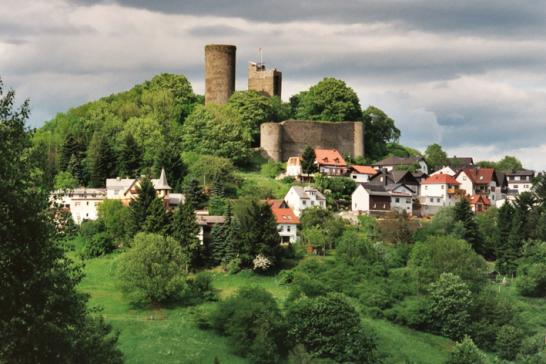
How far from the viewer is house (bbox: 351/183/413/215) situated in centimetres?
7219

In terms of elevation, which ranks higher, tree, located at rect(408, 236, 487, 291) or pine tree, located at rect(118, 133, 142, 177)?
pine tree, located at rect(118, 133, 142, 177)

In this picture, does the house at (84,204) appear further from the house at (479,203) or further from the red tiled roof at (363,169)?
the house at (479,203)

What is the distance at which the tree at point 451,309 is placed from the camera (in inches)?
2159

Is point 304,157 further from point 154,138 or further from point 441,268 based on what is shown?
point 441,268

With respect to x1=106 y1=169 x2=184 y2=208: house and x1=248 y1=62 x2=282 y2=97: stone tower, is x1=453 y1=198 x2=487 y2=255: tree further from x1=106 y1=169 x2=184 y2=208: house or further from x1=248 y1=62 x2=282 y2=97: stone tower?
x1=248 y1=62 x2=282 y2=97: stone tower

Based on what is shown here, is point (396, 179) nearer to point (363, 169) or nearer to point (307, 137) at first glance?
point (363, 169)

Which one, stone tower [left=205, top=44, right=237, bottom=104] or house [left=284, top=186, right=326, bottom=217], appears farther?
stone tower [left=205, top=44, right=237, bottom=104]

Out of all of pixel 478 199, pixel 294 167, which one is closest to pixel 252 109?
pixel 294 167

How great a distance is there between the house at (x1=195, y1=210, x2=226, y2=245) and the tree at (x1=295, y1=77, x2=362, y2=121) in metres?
28.6

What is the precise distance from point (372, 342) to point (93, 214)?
25.6 metres

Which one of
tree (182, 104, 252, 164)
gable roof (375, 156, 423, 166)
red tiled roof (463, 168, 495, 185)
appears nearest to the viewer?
tree (182, 104, 252, 164)

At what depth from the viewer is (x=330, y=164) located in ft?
261

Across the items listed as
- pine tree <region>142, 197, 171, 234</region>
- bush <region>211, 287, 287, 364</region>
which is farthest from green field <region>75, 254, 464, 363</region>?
pine tree <region>142, 197, 171, 234</region>

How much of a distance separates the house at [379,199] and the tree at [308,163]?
15.5 ft
